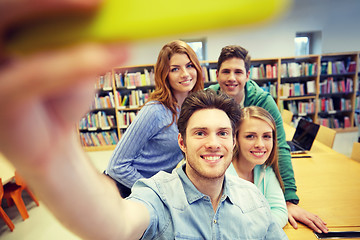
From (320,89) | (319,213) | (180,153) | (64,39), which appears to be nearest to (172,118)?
(180,153)

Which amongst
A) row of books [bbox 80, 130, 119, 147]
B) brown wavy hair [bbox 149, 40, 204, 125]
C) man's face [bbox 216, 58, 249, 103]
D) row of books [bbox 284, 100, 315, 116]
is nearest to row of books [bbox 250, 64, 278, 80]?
row of books [bbox 284, 100, 315, 116]

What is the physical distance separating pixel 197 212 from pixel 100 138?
169 inches

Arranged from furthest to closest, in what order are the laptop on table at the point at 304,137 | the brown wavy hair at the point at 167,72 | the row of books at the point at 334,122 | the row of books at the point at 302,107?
the row of books at the point at 334,122, the row of books at the point at 302,107, the laptop on table at the point at 304,137, the brown wavy hair at the point at 167,72

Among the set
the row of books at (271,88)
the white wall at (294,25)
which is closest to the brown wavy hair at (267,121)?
the white wall at (294,25)

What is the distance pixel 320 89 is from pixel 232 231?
5195 mm

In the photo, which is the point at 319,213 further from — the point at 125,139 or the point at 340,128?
the point at 340,128

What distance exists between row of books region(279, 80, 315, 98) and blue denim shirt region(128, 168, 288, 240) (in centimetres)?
443

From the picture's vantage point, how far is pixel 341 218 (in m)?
1.26

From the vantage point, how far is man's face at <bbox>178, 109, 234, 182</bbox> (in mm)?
982

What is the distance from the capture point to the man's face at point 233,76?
1547 mm

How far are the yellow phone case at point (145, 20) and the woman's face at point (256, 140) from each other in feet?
4.40

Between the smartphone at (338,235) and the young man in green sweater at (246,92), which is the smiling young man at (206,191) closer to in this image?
the smartphone at (338,235)

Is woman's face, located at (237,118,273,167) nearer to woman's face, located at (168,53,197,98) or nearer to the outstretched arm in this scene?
woman's face, located at (168,53,197,98)

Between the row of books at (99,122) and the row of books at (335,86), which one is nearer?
the row of books at (99,122)
